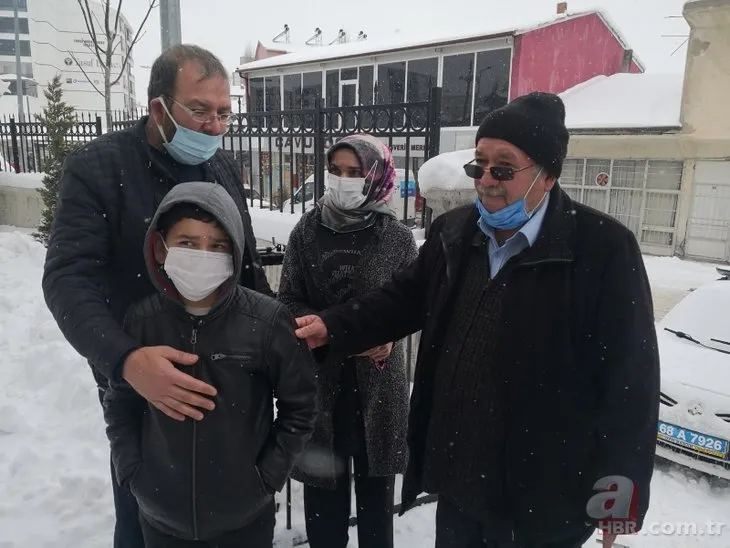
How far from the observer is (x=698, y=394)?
4691 mm

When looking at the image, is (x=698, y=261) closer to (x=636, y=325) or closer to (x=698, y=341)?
(x=698, y=341)

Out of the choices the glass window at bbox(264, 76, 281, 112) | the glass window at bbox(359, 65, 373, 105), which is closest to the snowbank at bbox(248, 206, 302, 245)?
the glass window at bbox(359, 65, 373, 105)

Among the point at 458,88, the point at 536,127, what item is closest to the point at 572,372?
the point at 536,127

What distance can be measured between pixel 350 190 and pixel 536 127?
953mm

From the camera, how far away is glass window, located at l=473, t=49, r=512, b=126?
677 inches

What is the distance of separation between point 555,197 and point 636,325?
0.50m

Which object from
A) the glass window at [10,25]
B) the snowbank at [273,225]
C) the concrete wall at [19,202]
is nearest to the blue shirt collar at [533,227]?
the snowbank at [273,225]

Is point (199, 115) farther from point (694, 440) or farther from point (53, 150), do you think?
point (53, 150)

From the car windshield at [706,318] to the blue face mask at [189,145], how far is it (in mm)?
5312

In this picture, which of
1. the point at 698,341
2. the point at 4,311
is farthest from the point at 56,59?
the point at 698,341

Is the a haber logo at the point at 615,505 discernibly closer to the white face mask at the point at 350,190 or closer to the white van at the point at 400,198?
the white face mask at the point at 350,190

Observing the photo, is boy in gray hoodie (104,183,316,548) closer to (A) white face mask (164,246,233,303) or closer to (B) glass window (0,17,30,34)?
(A) white face mask (164,246,233,303)

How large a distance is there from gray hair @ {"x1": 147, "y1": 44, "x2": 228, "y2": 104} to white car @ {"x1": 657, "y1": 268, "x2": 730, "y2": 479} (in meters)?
4.64

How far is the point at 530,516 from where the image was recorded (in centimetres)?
177
